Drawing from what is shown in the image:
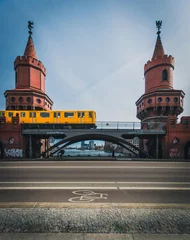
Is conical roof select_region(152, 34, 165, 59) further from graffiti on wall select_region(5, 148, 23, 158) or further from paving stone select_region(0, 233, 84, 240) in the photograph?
paving stone select_region(0, 233, 84, 240)

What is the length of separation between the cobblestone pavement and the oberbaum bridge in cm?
1561

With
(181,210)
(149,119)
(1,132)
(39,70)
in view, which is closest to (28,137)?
(1,132)

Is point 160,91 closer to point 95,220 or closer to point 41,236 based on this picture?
point 95,220

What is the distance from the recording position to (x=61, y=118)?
2055 cm

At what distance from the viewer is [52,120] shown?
20.6 m

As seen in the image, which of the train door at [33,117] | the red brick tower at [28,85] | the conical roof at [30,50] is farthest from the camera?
the conical roof at [30,50]

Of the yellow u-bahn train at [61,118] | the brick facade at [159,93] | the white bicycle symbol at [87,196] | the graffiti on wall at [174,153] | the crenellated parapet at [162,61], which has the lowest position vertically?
the graffiti on wall at [174,153]

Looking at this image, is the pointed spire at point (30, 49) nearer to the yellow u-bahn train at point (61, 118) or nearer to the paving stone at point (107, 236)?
the yellow u-bahn train at point (61, 118)

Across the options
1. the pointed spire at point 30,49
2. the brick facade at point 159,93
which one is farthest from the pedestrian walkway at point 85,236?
the pointed spire at point 30,49

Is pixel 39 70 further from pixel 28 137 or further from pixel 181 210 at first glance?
pixel 181 210

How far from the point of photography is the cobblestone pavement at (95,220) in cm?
304

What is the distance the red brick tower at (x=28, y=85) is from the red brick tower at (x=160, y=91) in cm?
2474

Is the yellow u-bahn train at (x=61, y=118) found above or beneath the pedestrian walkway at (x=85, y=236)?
above

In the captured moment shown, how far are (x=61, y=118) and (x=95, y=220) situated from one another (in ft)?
60.0
